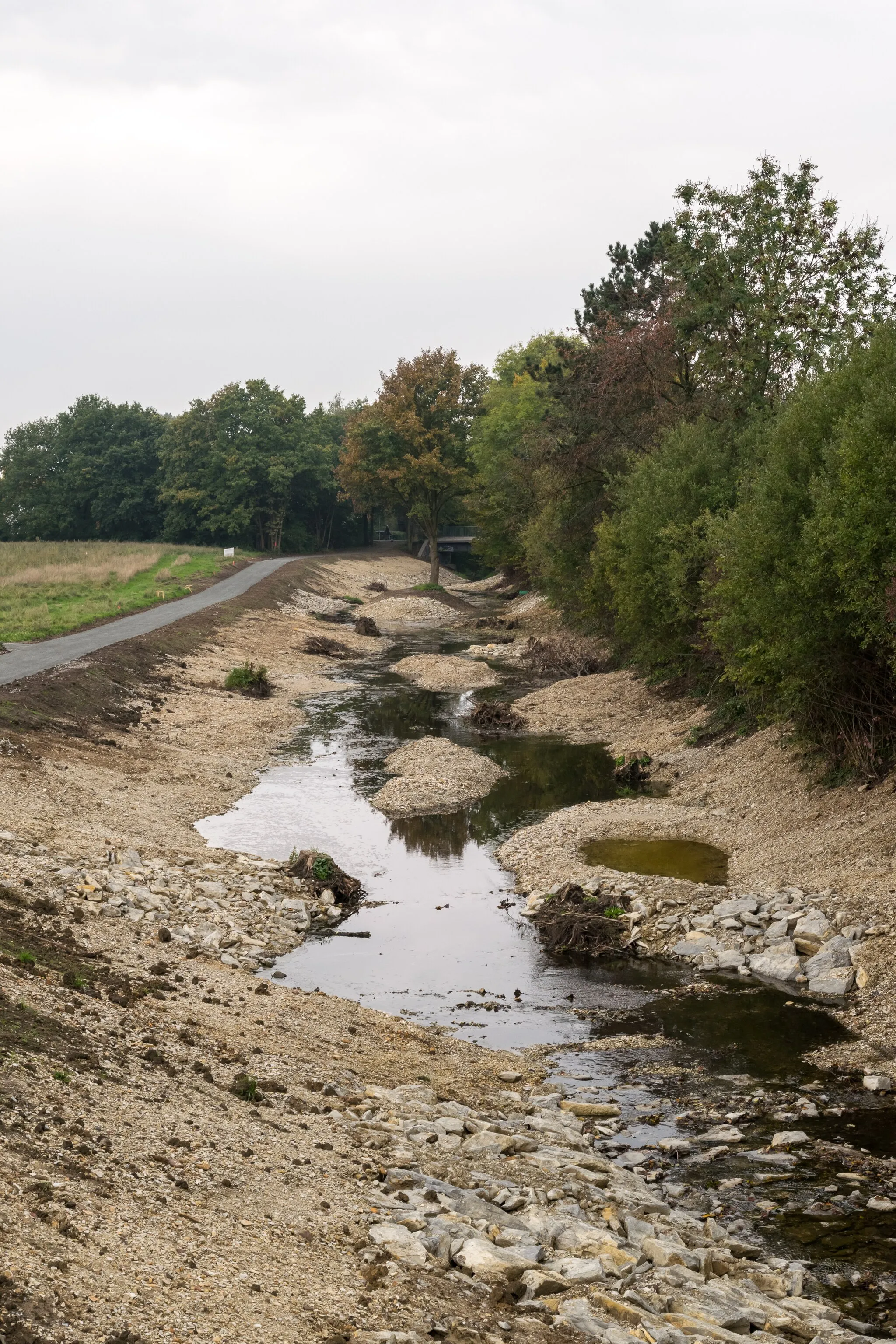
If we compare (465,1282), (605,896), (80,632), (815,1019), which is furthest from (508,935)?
(80,632)

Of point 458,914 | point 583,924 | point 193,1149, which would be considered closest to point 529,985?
point 583,924

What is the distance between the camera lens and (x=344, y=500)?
387 feet

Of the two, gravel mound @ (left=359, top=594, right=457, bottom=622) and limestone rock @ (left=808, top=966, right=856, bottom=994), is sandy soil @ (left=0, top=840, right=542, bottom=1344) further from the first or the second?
gravel mound @ (left=359, top=594, right=457, bottom=622)

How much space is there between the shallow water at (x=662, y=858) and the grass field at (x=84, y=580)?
27851 mm

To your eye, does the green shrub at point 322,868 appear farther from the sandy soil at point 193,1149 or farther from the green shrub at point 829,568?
the green shrub at point 829,568

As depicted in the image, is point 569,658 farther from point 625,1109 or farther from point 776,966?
point 625,1109

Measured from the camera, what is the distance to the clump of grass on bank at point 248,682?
43594 mm

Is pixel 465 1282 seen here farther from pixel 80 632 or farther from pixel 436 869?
pixel 80 632

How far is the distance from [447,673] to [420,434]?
41.2 m

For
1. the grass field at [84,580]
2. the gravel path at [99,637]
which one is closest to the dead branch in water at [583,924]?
the gravel path at [99,637]

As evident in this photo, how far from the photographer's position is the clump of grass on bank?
43594 millimetres

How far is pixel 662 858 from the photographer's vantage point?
2328cm

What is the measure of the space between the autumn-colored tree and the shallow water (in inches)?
2519

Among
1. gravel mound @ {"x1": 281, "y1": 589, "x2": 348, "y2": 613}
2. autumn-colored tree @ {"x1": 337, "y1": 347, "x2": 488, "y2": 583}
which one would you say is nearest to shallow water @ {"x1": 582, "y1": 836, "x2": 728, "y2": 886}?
gravel mound @ {"x1": 281, "y1": 589, "x2": 348, "y2": 613}
